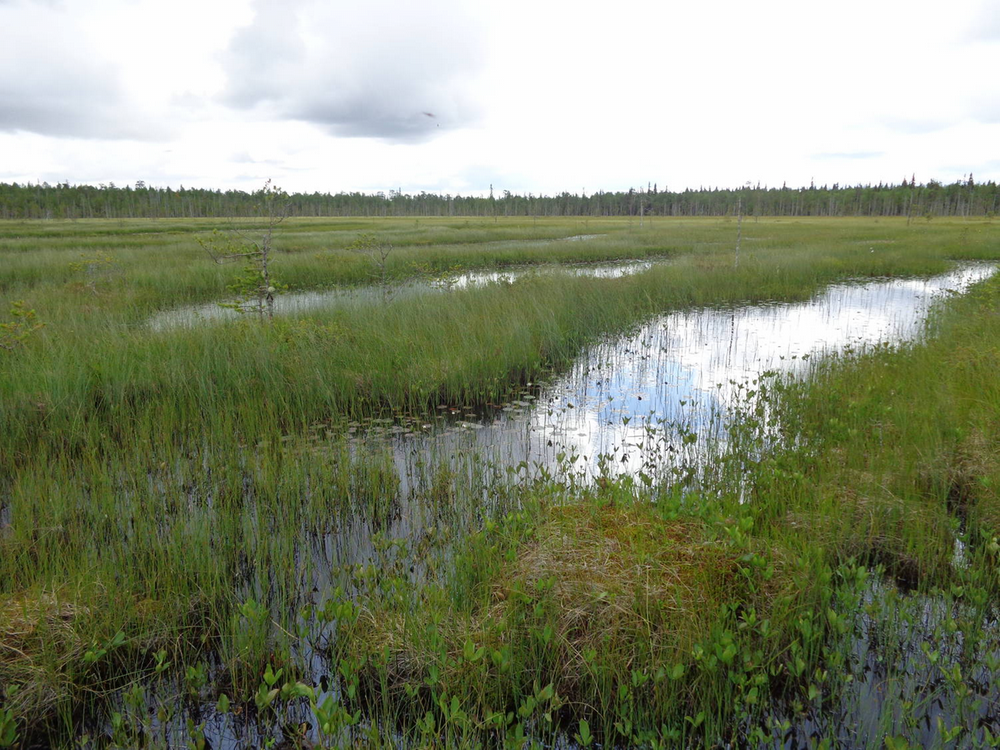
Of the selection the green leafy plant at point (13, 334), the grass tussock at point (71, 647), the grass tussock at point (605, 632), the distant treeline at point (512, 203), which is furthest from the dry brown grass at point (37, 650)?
the distant treeline at point (512, 203)

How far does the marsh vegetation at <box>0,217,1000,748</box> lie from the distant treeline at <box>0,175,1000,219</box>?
224ft

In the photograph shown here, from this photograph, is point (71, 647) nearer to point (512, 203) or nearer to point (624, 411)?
point (624, 411)

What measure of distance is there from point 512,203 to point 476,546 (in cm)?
12530

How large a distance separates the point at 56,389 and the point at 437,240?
31.6 m

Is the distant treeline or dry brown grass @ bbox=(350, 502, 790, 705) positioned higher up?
the distant treeline

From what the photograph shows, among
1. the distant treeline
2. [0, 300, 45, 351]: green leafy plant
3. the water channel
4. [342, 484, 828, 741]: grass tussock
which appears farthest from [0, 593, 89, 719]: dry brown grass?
the distant treeline

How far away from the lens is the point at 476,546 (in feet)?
12.6

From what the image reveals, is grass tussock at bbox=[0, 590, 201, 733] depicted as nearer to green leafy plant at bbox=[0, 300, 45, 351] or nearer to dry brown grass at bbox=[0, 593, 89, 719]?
dry brown grass at bbox=[0, 593, 89, 719]

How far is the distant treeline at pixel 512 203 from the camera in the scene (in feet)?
291

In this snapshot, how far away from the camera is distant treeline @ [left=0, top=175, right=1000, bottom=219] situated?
88.8 meters

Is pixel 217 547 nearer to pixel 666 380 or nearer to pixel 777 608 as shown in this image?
pixel 777 608

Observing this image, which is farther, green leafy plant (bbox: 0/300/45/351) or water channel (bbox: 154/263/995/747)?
green leafy plant (bbox: 0/300/45/351)

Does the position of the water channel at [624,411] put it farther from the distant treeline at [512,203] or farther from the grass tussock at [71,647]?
the distant treeline at [512,203]

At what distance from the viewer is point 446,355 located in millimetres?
8961
